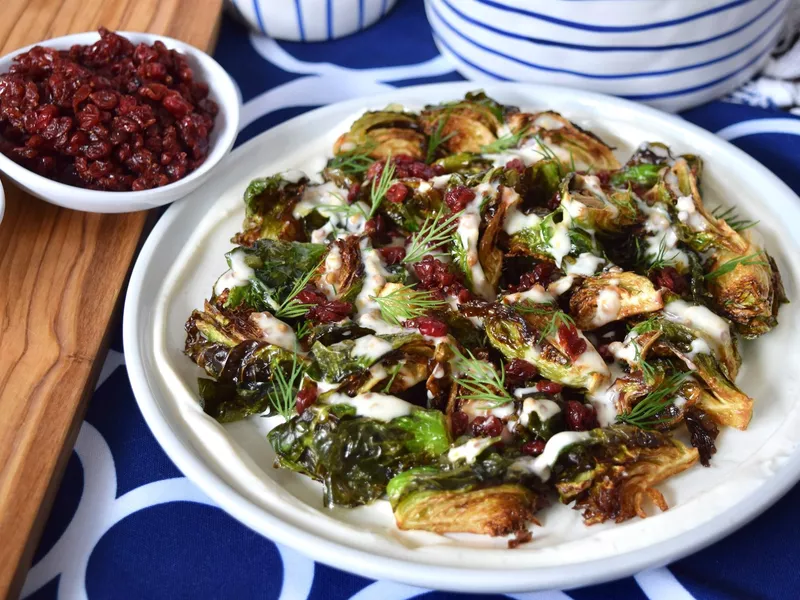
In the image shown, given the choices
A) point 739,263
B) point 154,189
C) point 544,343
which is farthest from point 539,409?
point 154,189

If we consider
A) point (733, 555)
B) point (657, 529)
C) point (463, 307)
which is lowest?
point (733, 555)

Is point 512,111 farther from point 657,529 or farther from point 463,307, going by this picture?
point 657,529

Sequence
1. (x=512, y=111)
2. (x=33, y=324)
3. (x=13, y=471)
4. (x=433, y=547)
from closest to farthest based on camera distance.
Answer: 1. (x=433, y=547)
2. (x=13, y=471)
3. (x=33, y=324)
4. (x=512, y=111)

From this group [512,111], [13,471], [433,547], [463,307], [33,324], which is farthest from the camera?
[512,111]

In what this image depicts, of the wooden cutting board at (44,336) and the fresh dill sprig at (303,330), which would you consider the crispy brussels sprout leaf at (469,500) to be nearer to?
the fresh dill sprig at (303,330)

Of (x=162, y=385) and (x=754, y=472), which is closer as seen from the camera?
(x=754, y=472)

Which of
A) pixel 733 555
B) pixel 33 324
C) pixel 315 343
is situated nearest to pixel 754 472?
pixel 733 555

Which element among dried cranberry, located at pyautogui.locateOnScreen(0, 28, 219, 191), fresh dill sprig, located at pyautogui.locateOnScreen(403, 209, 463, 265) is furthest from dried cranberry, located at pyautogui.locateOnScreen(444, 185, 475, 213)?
dried cranberry, located at pyautogui.locateOnScreen(0, 28, 219, 191)
